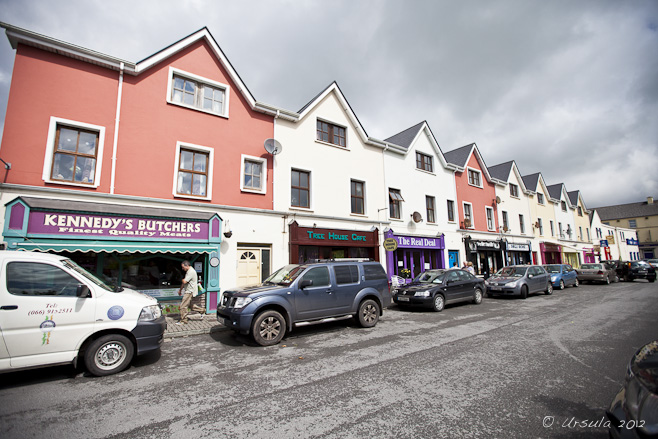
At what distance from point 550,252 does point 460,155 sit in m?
16.0

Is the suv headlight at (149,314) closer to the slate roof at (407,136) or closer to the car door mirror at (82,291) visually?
the car door mirror at (82,291)

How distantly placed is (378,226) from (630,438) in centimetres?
1433

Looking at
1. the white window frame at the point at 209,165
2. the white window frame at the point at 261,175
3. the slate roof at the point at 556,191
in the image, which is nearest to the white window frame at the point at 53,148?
the white window frame at the point at 209,165

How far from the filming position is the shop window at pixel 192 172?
36.1ft

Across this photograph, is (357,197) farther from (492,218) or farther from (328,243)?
(492,218)

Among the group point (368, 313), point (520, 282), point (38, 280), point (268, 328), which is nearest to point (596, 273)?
point (520, 282)

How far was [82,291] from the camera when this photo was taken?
4914 millimetres

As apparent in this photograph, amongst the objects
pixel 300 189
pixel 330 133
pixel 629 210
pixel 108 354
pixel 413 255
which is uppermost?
pixel 629 210

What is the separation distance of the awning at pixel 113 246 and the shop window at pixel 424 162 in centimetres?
1436

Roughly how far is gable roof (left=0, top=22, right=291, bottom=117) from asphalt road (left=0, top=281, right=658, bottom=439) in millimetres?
9664

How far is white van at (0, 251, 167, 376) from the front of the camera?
14.7ft

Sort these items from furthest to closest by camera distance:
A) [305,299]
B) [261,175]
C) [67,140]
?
[261,175], [67,140], [305,299]

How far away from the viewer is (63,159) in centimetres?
930

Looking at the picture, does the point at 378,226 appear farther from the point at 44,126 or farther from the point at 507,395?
the point at 44,126
